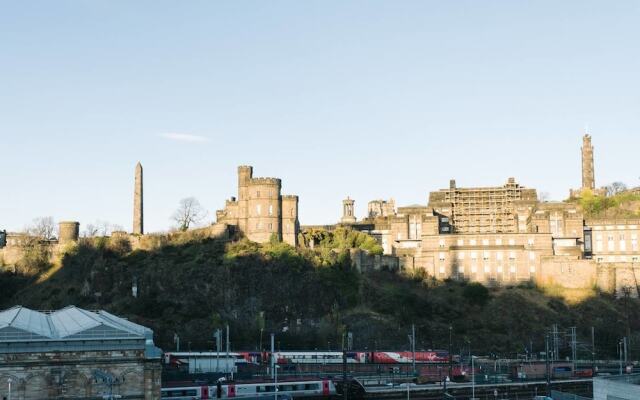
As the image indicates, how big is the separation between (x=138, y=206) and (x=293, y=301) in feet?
117

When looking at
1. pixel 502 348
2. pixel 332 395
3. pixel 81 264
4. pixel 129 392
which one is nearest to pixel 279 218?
pixel 81 264

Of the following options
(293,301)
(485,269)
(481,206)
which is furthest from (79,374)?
(481,206)

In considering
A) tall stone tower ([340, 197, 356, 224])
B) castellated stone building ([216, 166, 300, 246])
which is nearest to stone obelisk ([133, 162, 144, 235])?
castellated stone building ([216, 166, 300, 246])

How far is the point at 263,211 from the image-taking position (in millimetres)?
113312

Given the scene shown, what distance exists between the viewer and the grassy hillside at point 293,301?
325 ft

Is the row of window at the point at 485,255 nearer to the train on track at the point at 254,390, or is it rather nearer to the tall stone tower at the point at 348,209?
the tall stone tower at the point at 348,209

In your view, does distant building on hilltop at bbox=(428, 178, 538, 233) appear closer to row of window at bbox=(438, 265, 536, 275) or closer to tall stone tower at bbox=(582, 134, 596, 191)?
row of window at bbox=(438, 265, 536, 275)

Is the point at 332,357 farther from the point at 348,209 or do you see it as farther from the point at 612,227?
the point at 348,209

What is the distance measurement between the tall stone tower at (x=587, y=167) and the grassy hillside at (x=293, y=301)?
1865 inches

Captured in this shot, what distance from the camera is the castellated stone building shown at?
371 ft

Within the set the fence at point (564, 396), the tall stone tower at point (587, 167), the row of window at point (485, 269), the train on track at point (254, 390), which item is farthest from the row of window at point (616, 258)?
the train on track at point (254, 390)

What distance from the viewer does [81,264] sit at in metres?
112

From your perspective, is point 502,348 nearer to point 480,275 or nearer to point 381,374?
point 480,275

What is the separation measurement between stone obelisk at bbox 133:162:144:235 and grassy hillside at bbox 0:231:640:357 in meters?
11.2
